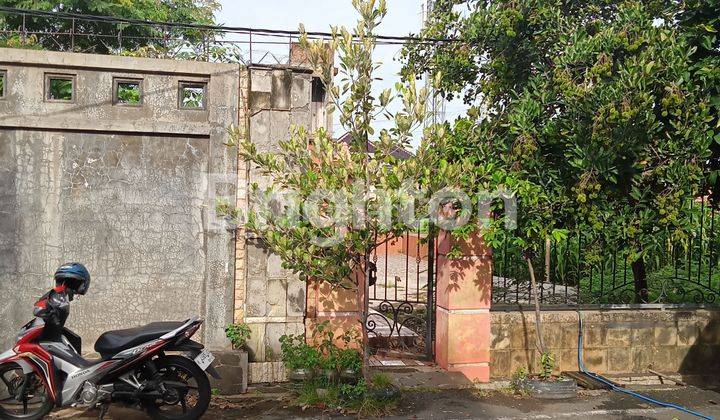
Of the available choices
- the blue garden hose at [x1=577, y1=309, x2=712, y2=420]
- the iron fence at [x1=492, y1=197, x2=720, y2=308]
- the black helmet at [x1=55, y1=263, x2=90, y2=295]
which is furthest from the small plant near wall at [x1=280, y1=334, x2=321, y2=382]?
the blue garden hose at [x1=577, y1=309, x2=712, y2=420]

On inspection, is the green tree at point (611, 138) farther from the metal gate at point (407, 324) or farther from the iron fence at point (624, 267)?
the metal gate at point (407, 324)

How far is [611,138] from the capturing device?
6508mm

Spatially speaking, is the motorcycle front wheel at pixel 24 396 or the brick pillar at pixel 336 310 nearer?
the motorcycle front wheel at pixel 24 396

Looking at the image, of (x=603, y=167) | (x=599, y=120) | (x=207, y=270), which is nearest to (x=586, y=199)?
(x=603, y=167)

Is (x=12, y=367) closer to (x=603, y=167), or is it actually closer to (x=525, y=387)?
(x=525, y=387)

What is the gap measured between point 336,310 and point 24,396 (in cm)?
314

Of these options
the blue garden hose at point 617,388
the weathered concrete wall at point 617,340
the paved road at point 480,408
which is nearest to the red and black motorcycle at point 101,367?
the paved road at point 480,408

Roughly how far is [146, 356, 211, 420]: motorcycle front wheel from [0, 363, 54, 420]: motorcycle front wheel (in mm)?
956

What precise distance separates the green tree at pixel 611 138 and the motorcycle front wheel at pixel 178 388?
3166 mm

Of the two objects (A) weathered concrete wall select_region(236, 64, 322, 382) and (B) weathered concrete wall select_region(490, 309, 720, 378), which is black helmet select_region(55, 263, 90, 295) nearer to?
(A) weathered concrete wall select_region(236, 64, 322, 382)

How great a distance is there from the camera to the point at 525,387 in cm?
687

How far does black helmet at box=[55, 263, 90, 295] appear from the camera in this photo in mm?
5672

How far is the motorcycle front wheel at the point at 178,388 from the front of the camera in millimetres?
5637

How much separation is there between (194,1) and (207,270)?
18747 mm
